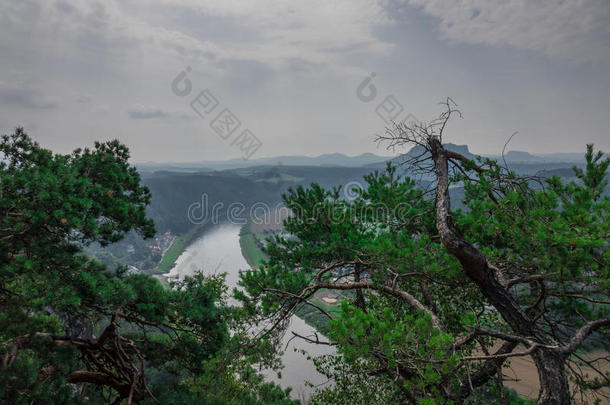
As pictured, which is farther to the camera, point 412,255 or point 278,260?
point 278,260

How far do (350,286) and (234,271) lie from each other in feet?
182

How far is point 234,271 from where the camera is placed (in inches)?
2272

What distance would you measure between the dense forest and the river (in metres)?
5.35

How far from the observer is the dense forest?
10.8 feet

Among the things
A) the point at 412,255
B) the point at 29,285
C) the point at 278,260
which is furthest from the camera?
the point at 278,260

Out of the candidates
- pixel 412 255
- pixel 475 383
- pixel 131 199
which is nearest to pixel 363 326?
pixel 412 255

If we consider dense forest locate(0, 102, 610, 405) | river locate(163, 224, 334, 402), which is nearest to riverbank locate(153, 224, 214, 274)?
river locate(163, 224, 334, 402)

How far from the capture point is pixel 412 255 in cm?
468

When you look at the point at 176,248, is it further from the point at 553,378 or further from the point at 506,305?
the point at 553,378

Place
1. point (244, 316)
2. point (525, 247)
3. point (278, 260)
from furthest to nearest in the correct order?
point (278, 260), point (244, 316), point (525, 247)

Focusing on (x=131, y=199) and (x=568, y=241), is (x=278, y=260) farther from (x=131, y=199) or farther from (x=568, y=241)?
(x=568, y=241)

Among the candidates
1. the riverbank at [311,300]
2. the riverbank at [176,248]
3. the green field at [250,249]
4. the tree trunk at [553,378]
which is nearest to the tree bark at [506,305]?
the tree trunk at [553,378]

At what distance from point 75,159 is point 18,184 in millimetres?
2160

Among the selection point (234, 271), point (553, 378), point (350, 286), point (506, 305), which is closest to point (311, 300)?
point (350, 286)
